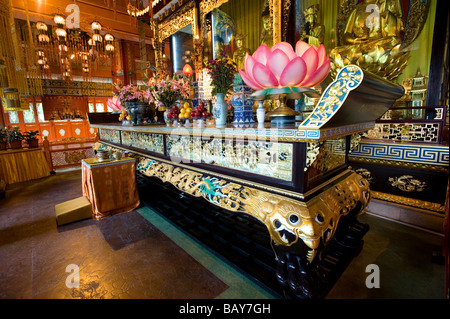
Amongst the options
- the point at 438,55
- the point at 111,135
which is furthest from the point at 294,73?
the point at 111,135

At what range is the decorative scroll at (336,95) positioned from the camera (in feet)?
3.23

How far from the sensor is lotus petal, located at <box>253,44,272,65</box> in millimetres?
1392

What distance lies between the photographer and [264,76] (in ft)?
4.44

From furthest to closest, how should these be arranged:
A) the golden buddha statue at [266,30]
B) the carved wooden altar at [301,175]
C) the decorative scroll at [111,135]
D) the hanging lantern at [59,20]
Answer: the hanging lantern at [59,20] < the decorative scroll at [111,135] < the golden buddha statue at [266,30] < the carved wooden altar at [301,175]

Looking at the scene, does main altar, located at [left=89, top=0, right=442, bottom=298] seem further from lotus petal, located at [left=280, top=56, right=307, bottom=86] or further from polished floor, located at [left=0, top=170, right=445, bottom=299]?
A: polished floor, located at [left=0, top=170, right=445, bottom=299]

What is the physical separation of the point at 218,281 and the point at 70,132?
38.0ft

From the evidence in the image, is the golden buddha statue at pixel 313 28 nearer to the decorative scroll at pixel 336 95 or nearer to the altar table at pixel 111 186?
the decorative scroll at pixel 336 95

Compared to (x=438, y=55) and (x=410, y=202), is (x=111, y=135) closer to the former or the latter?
(x=410, y=202)

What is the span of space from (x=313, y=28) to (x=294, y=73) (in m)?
2.55

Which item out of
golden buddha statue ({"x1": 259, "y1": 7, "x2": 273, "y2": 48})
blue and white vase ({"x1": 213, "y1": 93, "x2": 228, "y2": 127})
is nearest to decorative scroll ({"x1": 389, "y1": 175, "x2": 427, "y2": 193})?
blue and white vase ({"x1": 213, "y1": 93, "x2": 228, "y2": 127})

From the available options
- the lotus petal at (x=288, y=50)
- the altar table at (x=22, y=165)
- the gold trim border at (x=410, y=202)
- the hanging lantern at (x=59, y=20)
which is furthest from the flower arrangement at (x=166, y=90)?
the hanging lantern at (x=59, y=20)

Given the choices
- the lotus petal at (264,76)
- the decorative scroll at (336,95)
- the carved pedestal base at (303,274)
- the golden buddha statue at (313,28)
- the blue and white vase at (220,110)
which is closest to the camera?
the decorative scroll at (336,95)

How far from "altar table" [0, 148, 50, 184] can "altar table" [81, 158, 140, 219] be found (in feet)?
9.56

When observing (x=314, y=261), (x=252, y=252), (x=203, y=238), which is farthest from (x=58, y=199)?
(x=314, y=261)
